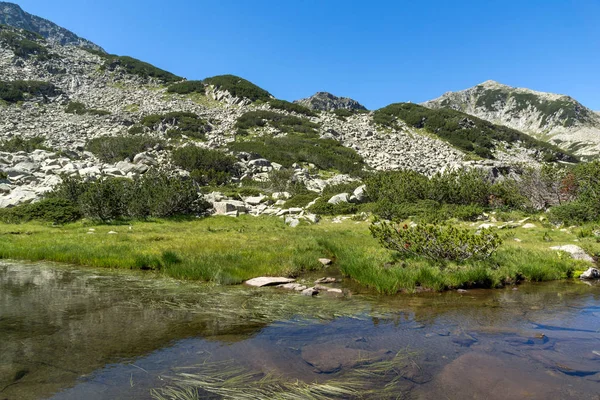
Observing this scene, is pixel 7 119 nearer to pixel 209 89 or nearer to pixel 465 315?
pixel 209 89

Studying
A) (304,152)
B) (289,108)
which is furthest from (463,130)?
(304,152)

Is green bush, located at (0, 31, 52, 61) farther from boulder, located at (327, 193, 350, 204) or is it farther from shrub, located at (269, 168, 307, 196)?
boulder, located at (327, 193, 350, 204)

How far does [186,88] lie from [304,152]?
166 feet

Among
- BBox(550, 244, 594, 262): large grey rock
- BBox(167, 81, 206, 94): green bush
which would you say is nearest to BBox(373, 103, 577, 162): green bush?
BBox(167, 81, 206, 94): green bush

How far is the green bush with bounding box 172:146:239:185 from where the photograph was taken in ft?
149

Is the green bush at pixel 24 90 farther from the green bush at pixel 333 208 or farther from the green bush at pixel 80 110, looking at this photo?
the green bush at pixel 333 208

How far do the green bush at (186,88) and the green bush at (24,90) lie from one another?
25020mm

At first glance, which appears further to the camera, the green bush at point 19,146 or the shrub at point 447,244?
the green bush at point 19,146

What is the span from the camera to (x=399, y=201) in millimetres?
33562

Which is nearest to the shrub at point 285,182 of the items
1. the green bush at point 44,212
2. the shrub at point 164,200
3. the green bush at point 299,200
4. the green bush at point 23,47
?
the green bush at point 299,200

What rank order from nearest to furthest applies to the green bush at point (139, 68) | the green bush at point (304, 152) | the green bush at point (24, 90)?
1. the green bush at point (304, 152)
2. the green bush at point (24, 90)
3. the green bush at point (139, 68)

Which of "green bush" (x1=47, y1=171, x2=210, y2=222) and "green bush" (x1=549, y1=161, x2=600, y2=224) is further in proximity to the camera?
"green bush" (x1=47, y1=171, x2=210, y2=222)

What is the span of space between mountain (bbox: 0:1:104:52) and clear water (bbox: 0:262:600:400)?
213 metres

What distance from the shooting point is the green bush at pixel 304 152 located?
57094 mm
